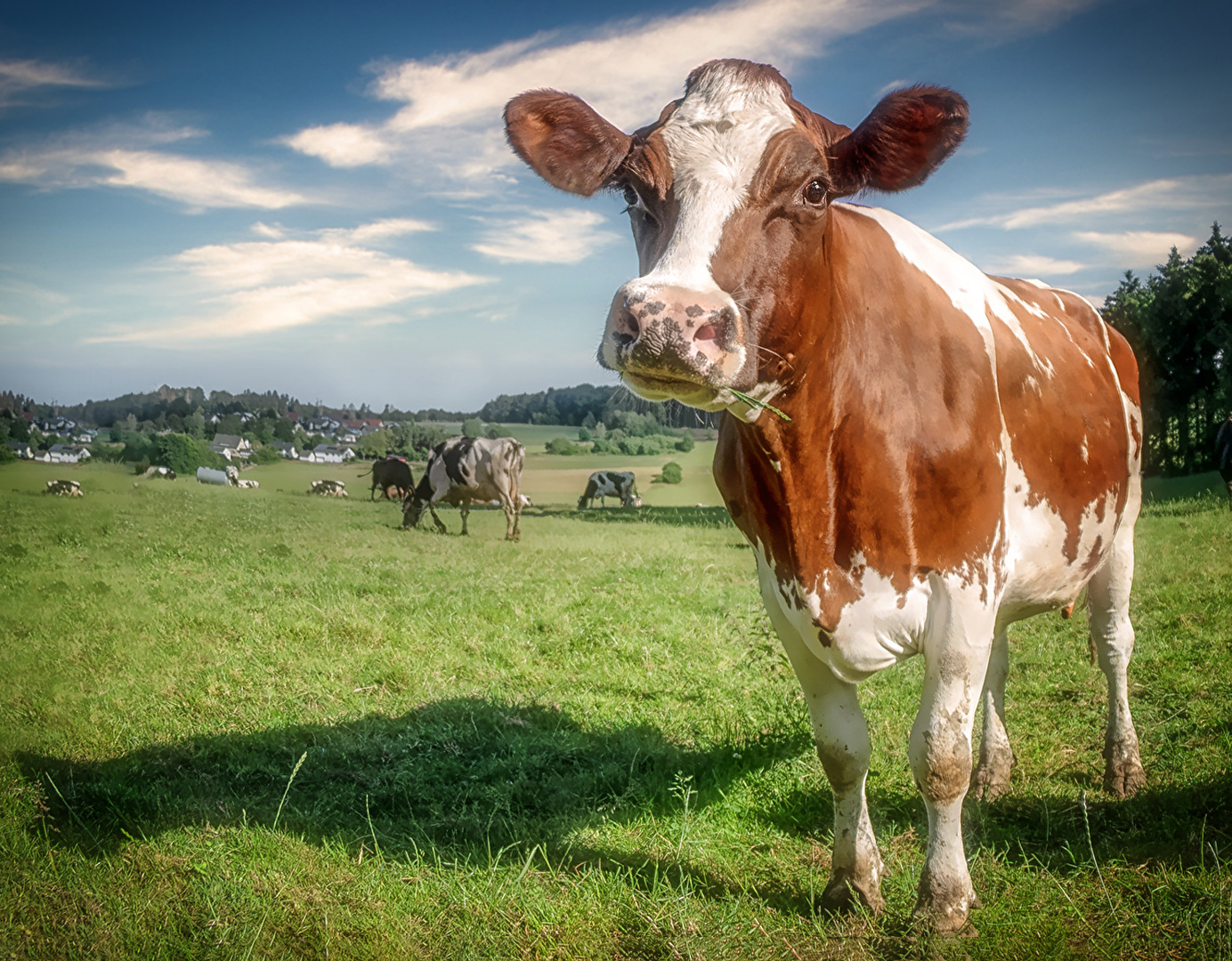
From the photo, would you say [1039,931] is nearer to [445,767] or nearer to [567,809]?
[567,809]

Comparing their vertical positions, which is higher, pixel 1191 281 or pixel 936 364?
pixel 1191 281

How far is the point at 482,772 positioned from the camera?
14.6 feet

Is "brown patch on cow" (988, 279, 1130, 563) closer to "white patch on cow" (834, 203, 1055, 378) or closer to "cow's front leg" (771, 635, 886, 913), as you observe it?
"white patch on cow" (834, 203, 1055, 378)

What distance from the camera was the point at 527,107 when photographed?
9.09 feet

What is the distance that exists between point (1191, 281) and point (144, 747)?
11037mm

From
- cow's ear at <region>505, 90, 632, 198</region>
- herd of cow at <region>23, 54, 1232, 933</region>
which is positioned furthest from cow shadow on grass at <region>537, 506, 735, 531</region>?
cow's ear at <region>505, 90, 632, 198</region>

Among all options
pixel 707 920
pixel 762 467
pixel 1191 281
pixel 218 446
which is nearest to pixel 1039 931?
pixel 707 920

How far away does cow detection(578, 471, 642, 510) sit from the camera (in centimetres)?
1694

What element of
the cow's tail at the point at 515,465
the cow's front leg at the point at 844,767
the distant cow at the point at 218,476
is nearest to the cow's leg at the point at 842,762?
the cow's front leg at the point at 844,767

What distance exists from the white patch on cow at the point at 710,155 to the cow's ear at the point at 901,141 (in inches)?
10.1

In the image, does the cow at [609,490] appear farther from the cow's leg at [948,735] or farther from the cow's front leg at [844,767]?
the cow's leg at [948,735]

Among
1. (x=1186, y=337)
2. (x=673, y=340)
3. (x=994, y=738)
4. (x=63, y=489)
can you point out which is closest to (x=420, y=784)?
(x=994, y=738)

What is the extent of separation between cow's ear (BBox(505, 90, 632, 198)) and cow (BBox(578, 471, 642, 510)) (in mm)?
13818

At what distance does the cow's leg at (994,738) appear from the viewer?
13.9 feet
